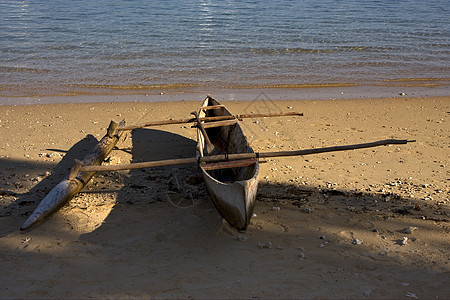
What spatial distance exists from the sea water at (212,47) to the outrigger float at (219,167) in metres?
4.47

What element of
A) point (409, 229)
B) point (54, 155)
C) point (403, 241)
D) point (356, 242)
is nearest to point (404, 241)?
point (403, 241)

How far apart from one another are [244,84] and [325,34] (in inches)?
270

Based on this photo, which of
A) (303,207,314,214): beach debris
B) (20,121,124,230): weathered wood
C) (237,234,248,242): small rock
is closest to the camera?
(237,234,248,242): small rock

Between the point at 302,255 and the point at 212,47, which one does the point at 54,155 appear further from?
the point at 212,47

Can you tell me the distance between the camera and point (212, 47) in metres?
15.5

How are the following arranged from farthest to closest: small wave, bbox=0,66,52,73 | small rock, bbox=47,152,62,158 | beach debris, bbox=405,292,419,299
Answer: small wave, bbox=0,66,52,73
small rock, bbox=47,152,62,158
beach debris, bbox=405,292,419,299

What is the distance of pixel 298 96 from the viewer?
11.0 metres

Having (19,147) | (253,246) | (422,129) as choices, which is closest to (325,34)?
(422,129)

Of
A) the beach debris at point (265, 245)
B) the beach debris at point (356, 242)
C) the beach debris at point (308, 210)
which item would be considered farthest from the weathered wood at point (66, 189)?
the beach debris at point (356, 242)

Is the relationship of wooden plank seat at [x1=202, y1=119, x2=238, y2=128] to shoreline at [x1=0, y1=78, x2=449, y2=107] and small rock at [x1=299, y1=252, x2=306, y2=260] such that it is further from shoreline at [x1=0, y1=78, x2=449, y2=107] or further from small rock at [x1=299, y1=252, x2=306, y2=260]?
shoreline at [x1=0, y1=78, x2=449, y2=107]

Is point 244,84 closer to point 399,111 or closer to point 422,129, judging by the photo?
point 399,111

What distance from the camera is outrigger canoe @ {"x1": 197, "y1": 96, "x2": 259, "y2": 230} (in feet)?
15.3

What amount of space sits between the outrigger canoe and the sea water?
14.5ft

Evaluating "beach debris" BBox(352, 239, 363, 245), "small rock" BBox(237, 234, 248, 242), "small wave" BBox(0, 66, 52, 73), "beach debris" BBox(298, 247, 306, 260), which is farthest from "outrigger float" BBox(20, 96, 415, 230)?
"small wave" BBox(0, 66, 52, 73)
